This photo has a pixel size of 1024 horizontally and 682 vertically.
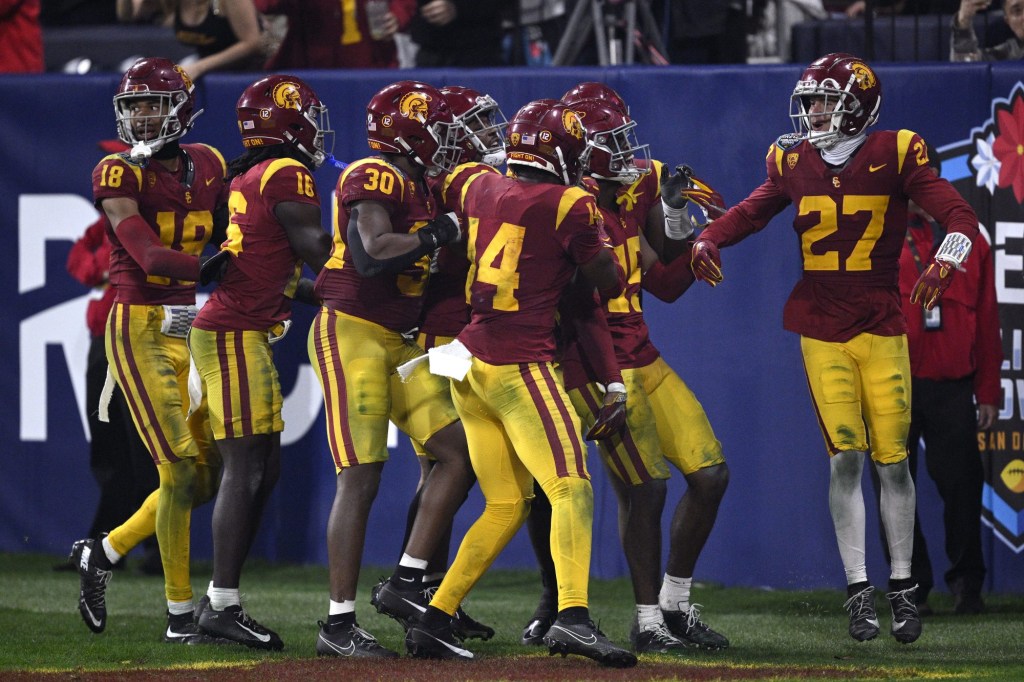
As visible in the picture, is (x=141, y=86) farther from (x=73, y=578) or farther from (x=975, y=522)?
(x=975, y=522)

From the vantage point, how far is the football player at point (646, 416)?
567cm

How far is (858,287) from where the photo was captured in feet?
19.8

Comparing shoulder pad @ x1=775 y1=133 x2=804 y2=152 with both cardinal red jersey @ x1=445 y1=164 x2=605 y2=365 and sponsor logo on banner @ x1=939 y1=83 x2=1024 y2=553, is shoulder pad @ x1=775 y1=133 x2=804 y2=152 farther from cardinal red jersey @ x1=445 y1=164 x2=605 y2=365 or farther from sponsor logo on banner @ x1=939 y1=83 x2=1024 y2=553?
sponsor logo on banner @ x1=939 y1=83 x2=1024 y2=553

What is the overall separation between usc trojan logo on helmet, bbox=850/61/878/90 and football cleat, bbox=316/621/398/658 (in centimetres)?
271

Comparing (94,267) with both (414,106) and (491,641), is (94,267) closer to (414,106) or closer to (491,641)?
(414,106)

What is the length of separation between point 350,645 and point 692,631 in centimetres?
129

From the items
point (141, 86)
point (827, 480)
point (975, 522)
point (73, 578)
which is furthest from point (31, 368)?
point (975, 522)

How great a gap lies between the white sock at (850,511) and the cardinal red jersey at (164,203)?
2.59m

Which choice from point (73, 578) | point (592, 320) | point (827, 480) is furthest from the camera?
point (73, 578)

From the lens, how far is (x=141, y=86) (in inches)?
238

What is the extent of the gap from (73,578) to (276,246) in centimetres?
301

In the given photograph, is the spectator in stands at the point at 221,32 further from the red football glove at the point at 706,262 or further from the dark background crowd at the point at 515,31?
A: the red football glove at the point at 706,262

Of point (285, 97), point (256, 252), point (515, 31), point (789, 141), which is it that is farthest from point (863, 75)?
point (515, 31)

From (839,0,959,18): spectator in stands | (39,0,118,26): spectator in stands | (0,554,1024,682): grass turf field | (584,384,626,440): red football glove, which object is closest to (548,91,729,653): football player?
(584,384,626,440): red football glove
